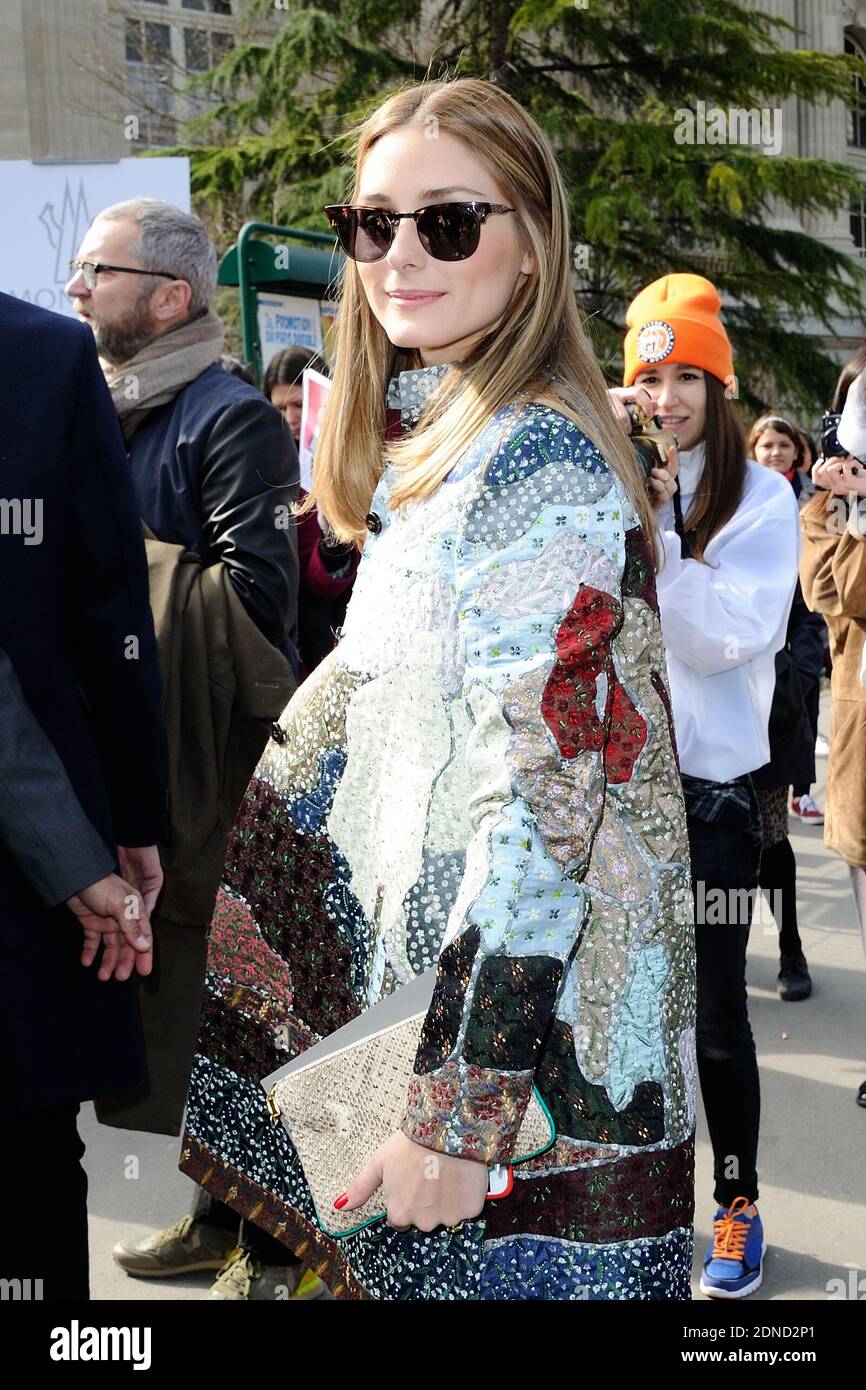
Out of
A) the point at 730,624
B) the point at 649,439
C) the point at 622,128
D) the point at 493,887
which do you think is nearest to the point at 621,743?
the point at 493,887

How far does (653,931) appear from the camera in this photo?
165cm

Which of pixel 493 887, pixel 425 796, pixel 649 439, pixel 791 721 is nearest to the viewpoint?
pixel 493 887

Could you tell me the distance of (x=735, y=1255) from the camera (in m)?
3.34

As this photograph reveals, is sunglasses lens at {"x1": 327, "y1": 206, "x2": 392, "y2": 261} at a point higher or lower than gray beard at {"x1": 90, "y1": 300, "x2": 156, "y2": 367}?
higher

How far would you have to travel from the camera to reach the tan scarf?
3.28 meters

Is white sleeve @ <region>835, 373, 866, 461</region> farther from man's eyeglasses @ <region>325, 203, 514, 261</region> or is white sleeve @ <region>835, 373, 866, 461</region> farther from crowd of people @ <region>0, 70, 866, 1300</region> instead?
man's eyeglasses @ <region>325, 203, 514, 261</region>

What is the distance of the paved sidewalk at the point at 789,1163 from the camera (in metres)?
3.44

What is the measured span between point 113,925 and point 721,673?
1500mm

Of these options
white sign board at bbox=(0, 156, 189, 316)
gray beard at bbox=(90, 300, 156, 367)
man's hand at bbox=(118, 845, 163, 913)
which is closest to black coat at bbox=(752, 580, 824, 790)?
gray beard at bbox=(90, 300, 156, 367)

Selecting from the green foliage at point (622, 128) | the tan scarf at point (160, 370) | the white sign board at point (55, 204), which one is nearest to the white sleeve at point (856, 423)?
the tan scarf at point (160, 370)

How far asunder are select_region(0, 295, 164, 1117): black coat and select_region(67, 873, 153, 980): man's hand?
23mm

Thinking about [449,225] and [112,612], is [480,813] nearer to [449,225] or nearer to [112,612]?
[449,225]

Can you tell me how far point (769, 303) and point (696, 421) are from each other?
45.6ft

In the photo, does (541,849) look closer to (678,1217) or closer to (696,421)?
(678,1217)
